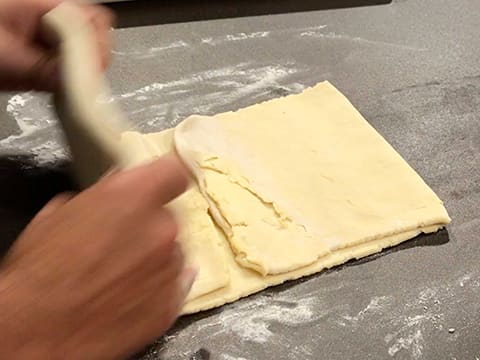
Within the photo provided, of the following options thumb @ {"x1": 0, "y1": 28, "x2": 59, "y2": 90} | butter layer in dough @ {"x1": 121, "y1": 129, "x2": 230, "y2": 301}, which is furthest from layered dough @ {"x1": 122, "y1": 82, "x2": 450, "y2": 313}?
thumb @ {"x1": 0, "y1": 28, "x2": 59, "y2": 90}

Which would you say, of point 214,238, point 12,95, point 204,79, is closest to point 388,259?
point 214,238

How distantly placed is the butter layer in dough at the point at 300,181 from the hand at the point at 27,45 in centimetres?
16

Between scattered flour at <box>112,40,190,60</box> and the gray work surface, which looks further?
scattered flour at <box>112,40,190,60</box>

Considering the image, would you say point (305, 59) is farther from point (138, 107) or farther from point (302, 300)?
point (302, 300)

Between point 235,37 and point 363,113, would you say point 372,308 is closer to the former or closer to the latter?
point 363,113

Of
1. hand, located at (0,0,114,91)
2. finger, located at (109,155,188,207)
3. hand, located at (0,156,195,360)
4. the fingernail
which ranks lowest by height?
the fingernail

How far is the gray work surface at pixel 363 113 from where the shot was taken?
744 mm

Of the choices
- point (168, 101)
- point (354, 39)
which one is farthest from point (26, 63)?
point (354, 39)

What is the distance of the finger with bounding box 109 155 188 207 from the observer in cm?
54

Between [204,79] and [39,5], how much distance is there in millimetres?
260

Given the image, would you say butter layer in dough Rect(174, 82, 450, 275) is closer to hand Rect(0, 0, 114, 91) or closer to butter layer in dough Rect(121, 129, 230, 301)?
butter layer in dough Rect(121, 129, 230, 301)

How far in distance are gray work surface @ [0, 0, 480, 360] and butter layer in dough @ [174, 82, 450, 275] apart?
3 cm

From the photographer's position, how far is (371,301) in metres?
0.77

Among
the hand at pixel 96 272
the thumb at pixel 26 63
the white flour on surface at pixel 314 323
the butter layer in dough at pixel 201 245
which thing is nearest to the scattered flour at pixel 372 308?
the white flour on surface at pixel 314 323
